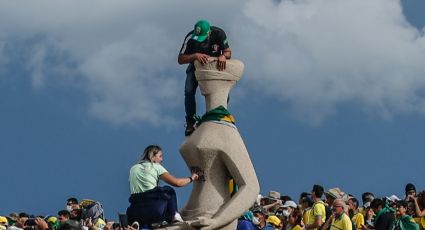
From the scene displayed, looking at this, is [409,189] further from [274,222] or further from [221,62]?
[221,62]

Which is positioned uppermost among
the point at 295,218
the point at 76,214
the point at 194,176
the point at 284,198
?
the point at 284,198

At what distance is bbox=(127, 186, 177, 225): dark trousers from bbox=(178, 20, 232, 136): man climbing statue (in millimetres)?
1633

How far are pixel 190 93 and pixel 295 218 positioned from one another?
506 cm

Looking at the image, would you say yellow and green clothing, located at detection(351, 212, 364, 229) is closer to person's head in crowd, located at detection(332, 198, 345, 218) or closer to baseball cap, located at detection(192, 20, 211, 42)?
person's head in crowd, located at detection(332, 198, 345, 218)

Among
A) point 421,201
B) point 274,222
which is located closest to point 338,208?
point 421,201

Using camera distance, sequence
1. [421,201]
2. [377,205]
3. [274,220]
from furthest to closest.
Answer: [274,220] < [377,205] < [421,201]

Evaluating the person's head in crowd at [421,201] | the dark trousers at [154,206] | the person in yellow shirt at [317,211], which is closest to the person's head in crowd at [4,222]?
the person in yellow shirt at [317,211]

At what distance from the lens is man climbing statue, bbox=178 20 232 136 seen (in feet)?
64.2

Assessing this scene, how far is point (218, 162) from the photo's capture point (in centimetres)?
1934

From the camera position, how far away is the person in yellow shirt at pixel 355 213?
77.3ft

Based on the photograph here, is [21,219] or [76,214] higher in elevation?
[21,219]

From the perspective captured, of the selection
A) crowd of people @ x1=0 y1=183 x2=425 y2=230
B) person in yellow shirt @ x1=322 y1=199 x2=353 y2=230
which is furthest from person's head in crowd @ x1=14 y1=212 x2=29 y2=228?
person in yellow shirt @ x1=322 y1=199 x2=353 y2=230

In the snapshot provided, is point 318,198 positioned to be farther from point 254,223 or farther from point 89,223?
point 89,223

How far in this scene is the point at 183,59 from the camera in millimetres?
19750
